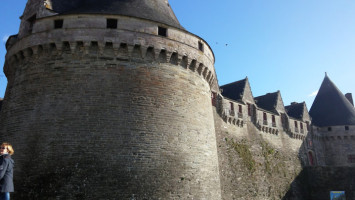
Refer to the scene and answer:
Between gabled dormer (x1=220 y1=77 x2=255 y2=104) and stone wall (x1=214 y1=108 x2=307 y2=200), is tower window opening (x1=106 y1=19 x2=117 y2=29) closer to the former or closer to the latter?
stone wall (x1=214 y1=108 x2=307 y2=200)

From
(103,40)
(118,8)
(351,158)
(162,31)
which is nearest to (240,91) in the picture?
(162,31)

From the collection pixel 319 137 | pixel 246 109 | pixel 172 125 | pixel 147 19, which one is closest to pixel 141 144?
pixel 172 125

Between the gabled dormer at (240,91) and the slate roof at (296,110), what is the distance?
789 centimetres

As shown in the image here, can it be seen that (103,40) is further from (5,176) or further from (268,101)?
(268,101)

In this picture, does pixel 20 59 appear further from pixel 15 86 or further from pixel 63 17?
pixel 63 17

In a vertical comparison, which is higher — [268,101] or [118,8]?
[118,8]

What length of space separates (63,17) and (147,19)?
10.6 feet

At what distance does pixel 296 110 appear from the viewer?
89.2ft

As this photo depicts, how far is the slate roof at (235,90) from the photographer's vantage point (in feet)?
65.8

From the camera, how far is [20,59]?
12.0 meters

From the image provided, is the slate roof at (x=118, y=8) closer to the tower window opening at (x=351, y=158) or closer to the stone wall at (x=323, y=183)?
the stone wall at (x=323, y=183)

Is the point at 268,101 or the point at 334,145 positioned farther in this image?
the point at 334,145

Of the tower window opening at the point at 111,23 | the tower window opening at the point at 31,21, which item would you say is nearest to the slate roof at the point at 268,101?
the tower window opening at the point at 111,23

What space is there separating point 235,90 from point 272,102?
4457 mm
